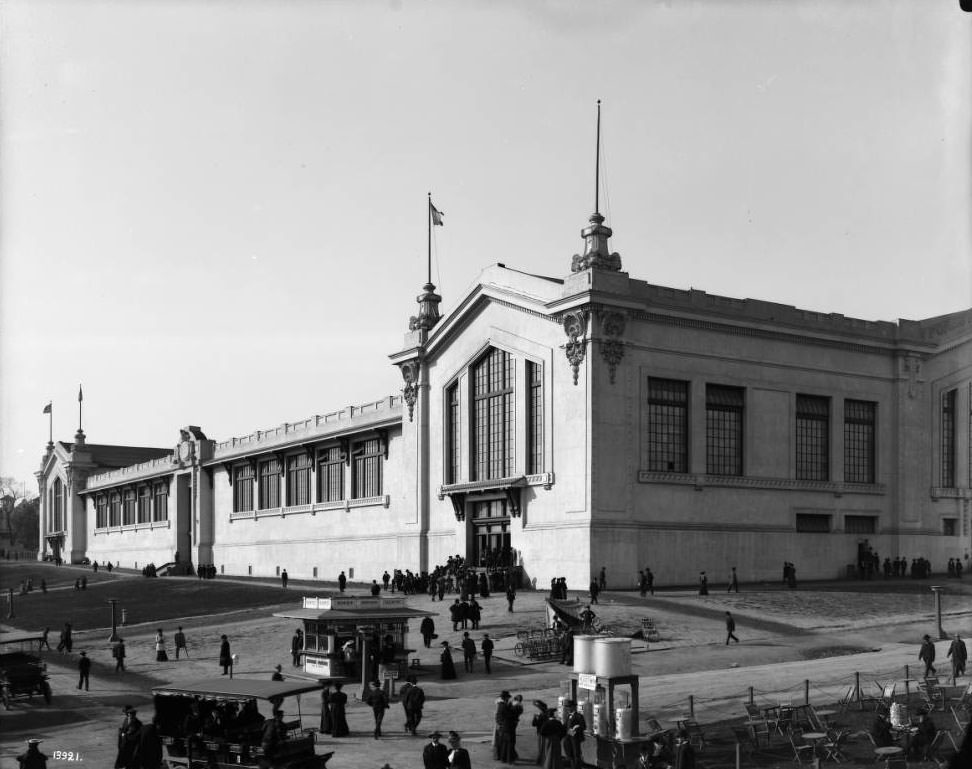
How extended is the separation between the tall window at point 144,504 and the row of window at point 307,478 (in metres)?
21.7

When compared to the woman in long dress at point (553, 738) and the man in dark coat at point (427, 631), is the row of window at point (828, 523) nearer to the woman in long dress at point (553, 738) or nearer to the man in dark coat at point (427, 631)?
the man in dark coat at point (427, 631)

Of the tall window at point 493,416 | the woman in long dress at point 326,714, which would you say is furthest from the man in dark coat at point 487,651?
the tall window at point 493,416

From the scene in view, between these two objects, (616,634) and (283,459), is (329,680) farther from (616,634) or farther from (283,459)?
(283,459)

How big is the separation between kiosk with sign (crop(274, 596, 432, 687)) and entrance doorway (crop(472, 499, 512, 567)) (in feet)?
71.6

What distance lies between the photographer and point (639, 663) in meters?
36.1

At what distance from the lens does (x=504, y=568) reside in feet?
186

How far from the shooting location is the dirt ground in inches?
1049

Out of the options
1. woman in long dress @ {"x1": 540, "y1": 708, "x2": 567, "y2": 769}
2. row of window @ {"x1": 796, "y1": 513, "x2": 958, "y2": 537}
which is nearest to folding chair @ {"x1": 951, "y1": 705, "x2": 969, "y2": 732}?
woman in long dress @ {"x1": 540, "y1": 708, "x2": 567, "y2": 769}

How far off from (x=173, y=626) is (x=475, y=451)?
1809 cm

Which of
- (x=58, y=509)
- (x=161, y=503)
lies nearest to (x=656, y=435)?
(x=161, y=503)

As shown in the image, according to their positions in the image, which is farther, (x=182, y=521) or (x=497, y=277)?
(x=182, y=521)

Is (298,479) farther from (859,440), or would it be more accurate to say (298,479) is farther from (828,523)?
(859,440)

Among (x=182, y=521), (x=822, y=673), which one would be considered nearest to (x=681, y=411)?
(x=822, y=673)

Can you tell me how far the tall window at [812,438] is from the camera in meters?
60.5
